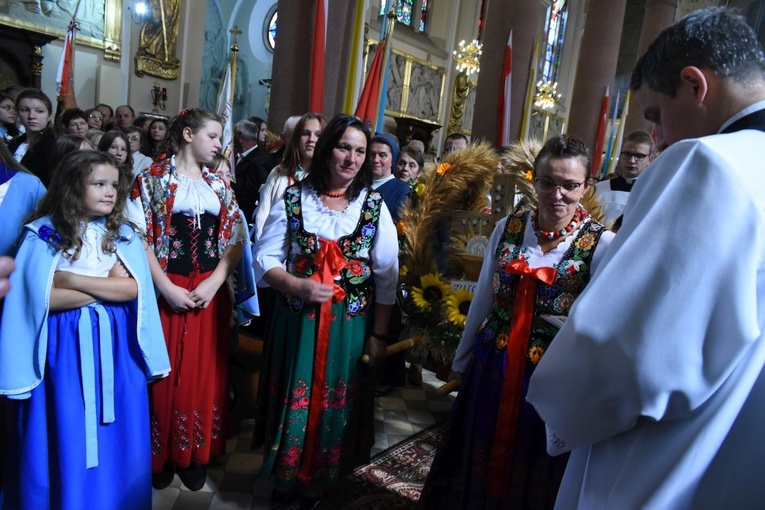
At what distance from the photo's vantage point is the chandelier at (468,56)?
13.3 m

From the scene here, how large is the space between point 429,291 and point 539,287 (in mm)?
757

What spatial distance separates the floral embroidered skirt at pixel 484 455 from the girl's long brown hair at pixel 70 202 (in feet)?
4.73

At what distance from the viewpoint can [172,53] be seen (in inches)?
422

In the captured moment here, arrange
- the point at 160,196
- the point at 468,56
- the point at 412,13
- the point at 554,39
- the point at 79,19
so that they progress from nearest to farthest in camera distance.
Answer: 1. the point at 160,196
2. the point at 79,19
3. the point at 468,56
4. the point at 412,13
5. the point at 554,39

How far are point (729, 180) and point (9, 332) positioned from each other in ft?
6.42

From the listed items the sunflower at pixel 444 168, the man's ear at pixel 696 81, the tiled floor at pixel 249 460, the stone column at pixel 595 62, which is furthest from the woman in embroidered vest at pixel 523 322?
the stone column at pixel 595 62

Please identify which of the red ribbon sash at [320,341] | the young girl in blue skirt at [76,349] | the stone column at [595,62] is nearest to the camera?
the young girl in blue skirt at [76,349]

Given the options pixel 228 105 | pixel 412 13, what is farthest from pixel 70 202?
pixel 412 13

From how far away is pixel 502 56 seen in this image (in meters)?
6.27

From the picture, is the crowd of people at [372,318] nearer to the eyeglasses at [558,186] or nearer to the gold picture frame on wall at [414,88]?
the eyeglasses at [558,186]

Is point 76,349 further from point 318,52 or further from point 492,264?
point 318,52

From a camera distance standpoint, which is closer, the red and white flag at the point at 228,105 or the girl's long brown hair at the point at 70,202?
the girl's long brown hair at the point at 70,202

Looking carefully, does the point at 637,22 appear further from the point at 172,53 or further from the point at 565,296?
the point at 565,296

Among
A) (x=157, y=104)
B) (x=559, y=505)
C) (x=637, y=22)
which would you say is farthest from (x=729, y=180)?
(x=637, y=22)
